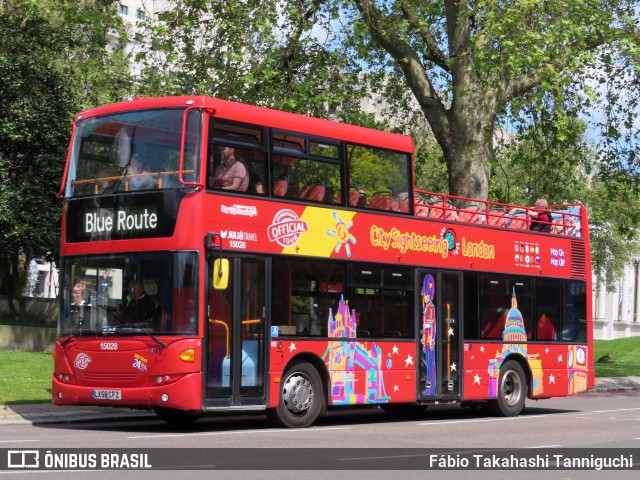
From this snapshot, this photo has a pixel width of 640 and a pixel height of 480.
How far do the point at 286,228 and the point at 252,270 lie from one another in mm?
902

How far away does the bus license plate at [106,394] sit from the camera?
1547cm

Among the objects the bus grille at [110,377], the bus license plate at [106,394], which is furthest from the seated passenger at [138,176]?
the bus license plate at [106,394]

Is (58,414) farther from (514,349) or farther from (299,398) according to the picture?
(514,349)

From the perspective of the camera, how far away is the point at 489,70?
25.0 meters

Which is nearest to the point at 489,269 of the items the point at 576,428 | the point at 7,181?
the point at 576,428

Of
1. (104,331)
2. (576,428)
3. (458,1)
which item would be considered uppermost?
(458,1)

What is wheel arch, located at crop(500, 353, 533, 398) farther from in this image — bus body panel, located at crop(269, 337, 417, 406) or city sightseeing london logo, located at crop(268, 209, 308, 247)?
city sightseeing london logo, located at crop(268, 209, 308, 247)

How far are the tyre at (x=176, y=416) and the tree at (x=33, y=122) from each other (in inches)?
783

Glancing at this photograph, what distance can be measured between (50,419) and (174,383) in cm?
317

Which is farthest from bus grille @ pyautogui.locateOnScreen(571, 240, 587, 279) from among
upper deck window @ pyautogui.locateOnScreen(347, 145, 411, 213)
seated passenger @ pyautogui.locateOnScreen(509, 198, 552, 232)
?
upper deck window @ pyautogui.locateOnScreen(347, 145, 411, 213)

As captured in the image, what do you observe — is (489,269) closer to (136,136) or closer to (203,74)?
(136,136)

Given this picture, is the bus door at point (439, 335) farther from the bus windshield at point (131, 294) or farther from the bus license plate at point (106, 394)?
the bus license plate at point (106, 394)

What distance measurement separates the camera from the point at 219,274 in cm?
1551

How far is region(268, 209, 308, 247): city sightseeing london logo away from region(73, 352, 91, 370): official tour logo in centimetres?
298
